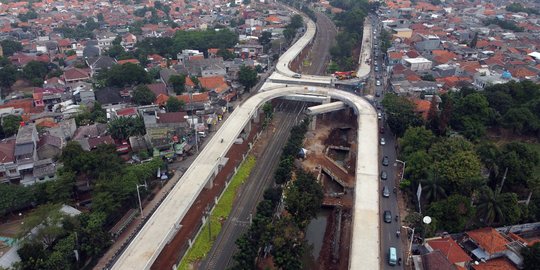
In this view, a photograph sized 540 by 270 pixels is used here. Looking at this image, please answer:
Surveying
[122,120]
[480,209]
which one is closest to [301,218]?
[480,209]

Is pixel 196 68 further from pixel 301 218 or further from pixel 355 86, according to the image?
pixel 301 218

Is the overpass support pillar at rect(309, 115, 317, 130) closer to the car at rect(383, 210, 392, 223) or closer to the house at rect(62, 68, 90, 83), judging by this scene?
the car at rect(383, 210, 392, 223)

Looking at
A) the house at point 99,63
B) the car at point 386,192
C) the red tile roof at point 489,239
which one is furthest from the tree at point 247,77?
the red tile roof at point 489,239

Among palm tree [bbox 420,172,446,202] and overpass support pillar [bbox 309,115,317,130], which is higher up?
palm tree [bbox 420,172,446,202]

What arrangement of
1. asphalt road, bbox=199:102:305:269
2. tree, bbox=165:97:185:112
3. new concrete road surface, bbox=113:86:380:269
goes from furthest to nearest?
1. tree, bbox=165:97:185:112
2. asphalt road, bbox=199:102:305:269
3. new concrete road surface, bbox=113:86:380:269

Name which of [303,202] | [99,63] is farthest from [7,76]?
[303,202]

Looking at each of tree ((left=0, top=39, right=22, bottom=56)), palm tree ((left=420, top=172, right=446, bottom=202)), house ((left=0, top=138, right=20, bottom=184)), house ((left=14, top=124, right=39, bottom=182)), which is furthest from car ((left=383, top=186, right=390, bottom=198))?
tree ((left=0, top=39, right=22, bottom=56))
